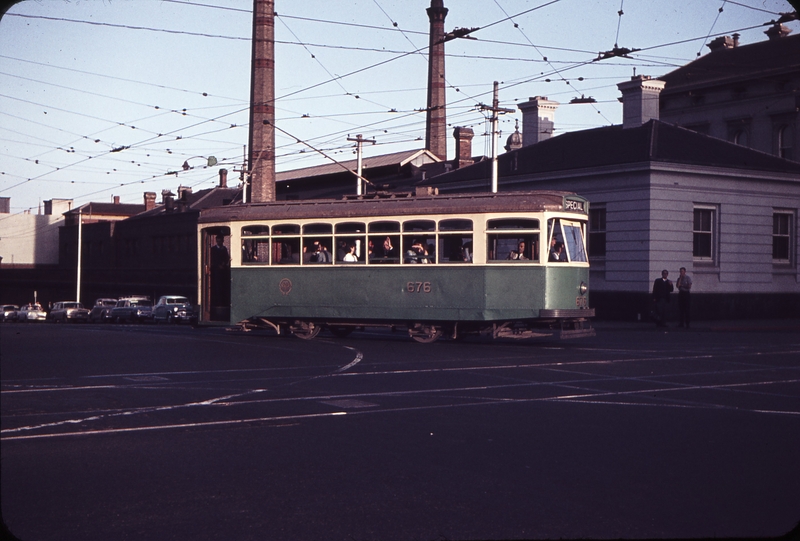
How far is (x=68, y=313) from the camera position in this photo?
59094 mm

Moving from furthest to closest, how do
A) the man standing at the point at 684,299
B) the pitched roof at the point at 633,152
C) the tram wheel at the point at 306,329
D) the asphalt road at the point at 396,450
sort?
1. the pitched roof at the point at 633,152
2. the man standing at the point at 684,299
3. the tram wheel at the point at 306,329
4. the asphalt road at the point at 396,450

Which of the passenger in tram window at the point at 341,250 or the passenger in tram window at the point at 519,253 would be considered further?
the passenger in tram window at the point at 341,250

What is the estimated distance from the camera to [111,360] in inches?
642

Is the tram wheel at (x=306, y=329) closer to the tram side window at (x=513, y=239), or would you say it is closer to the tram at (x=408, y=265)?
the tram at (x=408, y=265)

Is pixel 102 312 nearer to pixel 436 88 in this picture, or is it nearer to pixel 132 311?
pixel 132 311

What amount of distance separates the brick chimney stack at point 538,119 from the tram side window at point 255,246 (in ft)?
67.3

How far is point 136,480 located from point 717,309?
94.7 ft

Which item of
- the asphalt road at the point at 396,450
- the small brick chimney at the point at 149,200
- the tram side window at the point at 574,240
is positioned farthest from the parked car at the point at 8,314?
the tram side window at the point at 574,240

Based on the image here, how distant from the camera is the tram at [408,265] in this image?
19922mm

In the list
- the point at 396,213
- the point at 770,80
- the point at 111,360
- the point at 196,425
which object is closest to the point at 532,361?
the point at 396,213

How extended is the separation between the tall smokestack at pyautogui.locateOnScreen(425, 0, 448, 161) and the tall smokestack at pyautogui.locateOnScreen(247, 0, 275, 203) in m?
18.5

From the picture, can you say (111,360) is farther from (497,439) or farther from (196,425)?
(497,439)

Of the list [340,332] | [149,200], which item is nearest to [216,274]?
[340,332]

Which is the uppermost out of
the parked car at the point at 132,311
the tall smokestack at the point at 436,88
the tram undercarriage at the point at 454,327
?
the tall smokestack at the point at 436,88
